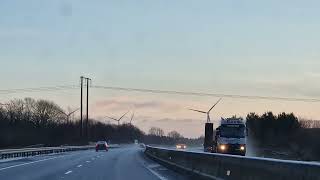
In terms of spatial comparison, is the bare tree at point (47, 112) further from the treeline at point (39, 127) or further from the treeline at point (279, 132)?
the treeline at point (279, 132)

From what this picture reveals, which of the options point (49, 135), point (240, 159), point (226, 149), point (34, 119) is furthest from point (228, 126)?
point (34, 119)

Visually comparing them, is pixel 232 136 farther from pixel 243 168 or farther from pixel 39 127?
→ pixel 39 127

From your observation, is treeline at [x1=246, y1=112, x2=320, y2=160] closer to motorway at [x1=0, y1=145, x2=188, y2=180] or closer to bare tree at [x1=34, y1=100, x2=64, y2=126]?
motorway at [x1=0, y1=145, x2=188, y2=180]

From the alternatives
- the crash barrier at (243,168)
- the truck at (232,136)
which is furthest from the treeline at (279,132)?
the crash barrier at (243,168)

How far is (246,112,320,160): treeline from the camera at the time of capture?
81.7 metres

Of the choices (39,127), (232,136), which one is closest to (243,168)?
(232,136)

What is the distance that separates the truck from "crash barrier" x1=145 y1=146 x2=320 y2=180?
21659mm

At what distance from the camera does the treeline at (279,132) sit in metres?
81.7

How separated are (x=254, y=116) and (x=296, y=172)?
375ft

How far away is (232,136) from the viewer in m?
51.4

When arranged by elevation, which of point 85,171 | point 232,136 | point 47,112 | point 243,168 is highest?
point 47,112

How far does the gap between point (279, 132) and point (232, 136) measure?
→ 5319cm

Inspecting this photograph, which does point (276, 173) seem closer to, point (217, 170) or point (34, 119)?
point (217, 170)

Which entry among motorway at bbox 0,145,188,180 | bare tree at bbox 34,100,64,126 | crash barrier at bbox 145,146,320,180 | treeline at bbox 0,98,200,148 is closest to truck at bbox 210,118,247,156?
motorway at bbox 0,145,188,180
